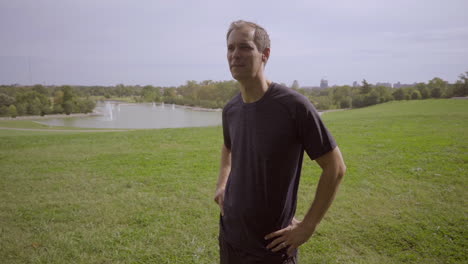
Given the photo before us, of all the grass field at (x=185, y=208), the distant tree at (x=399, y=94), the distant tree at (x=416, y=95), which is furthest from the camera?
the distant tree at (x=399, y=94)

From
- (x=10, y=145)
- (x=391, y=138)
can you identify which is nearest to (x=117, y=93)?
(x=10, y=145)

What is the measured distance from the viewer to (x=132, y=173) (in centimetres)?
692

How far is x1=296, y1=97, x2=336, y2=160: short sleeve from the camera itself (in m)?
1.52

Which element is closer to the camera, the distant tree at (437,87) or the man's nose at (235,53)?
the man's nose at (235,53)

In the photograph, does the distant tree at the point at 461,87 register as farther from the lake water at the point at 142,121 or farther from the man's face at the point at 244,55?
the man's face at the point at 244,55

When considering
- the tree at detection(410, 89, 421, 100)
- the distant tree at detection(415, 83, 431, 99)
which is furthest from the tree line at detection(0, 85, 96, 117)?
the distant tree at detection(415, 83, 431, 99)

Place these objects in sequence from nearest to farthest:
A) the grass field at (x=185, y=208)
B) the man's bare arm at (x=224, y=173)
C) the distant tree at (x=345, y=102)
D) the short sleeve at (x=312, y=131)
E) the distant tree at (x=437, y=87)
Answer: the short sleeve at (x=312, y=131) < the man's bare arm at (x=224, y=173) < the grass field at (x=185, y=208) < the distant tree at (x=437, y=87) < the distant tree at (x=345, y=102)

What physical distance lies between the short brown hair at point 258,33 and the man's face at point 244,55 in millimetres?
26

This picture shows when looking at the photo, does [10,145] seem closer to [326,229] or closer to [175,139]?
[175,139]

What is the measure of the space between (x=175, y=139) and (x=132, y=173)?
→ 5080 mm

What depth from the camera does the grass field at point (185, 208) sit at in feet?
11.5

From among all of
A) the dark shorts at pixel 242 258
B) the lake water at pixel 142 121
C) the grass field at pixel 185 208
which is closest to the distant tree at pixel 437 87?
the lake water at pixel 142 121

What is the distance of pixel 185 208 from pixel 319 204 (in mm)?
3637

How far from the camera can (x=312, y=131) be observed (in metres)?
1.53
